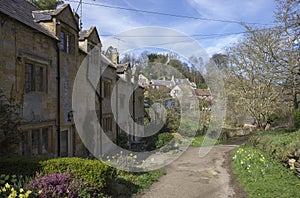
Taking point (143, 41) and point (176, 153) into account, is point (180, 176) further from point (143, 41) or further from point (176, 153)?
point (143, 41)

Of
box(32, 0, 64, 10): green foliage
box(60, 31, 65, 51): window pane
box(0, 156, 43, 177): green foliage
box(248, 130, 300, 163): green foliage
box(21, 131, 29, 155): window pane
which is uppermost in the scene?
box(32, 0, 64, 10): green foliage

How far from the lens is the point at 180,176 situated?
39.3 feet

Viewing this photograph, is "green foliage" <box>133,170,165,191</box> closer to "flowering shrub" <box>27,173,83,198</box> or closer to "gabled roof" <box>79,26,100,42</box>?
"flowering shrub" <box>27,173,83,198</box>

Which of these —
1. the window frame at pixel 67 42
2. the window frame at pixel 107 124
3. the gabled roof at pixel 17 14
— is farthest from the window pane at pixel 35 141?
the window frame at pixel 107 124

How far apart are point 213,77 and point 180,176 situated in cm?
2251

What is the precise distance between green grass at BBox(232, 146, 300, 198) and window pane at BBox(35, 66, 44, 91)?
8194 millimetres

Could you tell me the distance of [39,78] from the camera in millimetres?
9641

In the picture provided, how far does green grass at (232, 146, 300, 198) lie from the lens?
8.48 meters

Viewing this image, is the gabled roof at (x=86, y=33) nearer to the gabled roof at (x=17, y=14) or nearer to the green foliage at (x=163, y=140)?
the gabled roof at (x=17, y=14)

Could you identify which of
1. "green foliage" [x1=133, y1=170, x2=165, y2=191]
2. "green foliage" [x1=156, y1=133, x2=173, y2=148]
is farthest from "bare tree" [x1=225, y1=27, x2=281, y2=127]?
"green foliage" [x1=133, y1=170, x2=165, y2=191]

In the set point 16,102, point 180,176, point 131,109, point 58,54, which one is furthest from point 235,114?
point 16,102

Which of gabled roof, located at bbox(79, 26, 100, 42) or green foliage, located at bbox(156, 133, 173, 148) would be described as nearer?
gabled roof, located at bbox(79, 26, 100, 42)

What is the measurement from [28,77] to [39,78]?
2.06 feet

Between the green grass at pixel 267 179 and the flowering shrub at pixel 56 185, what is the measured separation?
18.5 feet
